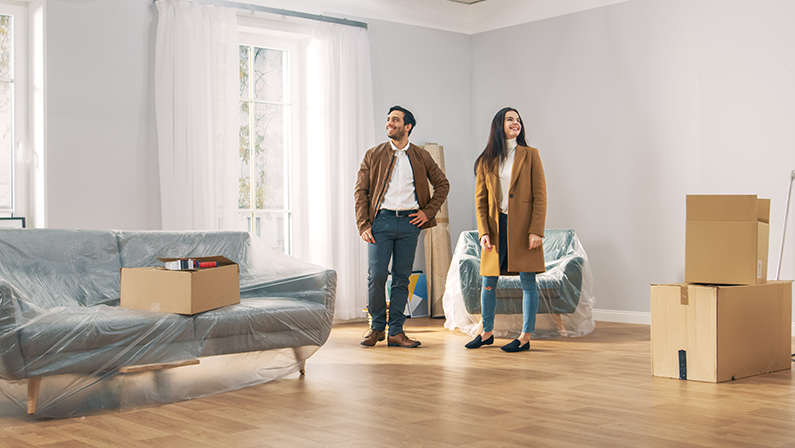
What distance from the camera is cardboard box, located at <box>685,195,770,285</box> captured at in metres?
3.12

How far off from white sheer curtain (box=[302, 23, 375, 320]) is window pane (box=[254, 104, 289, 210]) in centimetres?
20

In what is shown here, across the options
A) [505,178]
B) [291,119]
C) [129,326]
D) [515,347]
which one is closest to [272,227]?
[291,119]

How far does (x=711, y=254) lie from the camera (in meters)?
3.18

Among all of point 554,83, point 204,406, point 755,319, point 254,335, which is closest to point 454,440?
point 204,406

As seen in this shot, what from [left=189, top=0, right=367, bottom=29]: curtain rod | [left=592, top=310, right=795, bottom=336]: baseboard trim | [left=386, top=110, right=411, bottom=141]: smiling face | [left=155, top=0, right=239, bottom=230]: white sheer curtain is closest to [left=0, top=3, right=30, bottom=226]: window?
[left=155, top=0, right=239, bottom=230]: white sheer curtain

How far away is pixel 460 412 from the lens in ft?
8.54

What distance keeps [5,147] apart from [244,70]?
1627mm

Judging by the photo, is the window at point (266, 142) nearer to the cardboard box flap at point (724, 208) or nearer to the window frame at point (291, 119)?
the window frame at point (291, 119)

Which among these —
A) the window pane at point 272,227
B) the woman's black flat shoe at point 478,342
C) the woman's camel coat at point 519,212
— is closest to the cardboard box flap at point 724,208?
the woman's camel coat at point 519,212

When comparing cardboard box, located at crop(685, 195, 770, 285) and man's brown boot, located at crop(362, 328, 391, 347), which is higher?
cardboard box, located at crop(685, 195, 770, 285)

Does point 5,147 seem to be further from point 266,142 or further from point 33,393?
point 33,393

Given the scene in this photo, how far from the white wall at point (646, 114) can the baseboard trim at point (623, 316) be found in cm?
5

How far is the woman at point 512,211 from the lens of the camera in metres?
3.92

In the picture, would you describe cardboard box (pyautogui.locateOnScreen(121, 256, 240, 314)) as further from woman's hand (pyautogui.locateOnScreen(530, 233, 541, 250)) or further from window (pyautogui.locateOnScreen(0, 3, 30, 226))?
window (pyautogui.locateOnScreen(0, 3, 30, 226))
